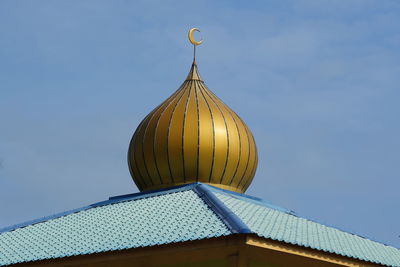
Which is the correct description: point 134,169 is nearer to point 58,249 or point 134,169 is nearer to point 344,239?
point 58,249

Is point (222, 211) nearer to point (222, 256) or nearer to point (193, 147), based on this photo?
point (222, 256)

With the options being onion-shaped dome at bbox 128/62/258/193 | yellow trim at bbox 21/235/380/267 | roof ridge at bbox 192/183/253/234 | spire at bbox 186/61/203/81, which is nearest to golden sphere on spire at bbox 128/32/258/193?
onion-shaped dome at bbox 128/62/258/193

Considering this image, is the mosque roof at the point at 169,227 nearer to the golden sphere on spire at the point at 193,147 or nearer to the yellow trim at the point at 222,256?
the yellow trim at the point at 222,256

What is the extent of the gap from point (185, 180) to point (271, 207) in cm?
218

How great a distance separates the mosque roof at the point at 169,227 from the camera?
14.8 metres

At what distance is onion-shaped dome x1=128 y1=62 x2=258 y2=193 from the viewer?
1925cm

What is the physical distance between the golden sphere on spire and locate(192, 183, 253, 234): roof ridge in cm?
131

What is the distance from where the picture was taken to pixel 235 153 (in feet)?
64.0

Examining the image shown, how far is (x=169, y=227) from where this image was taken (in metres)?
15.4

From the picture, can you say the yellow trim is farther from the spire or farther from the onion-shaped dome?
the spire

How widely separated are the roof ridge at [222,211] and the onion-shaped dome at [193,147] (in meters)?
1.31

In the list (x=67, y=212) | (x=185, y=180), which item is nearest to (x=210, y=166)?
(x=185, y=180)

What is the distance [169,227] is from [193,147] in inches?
163

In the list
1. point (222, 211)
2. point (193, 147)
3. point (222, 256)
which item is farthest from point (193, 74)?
point (222, 256)
